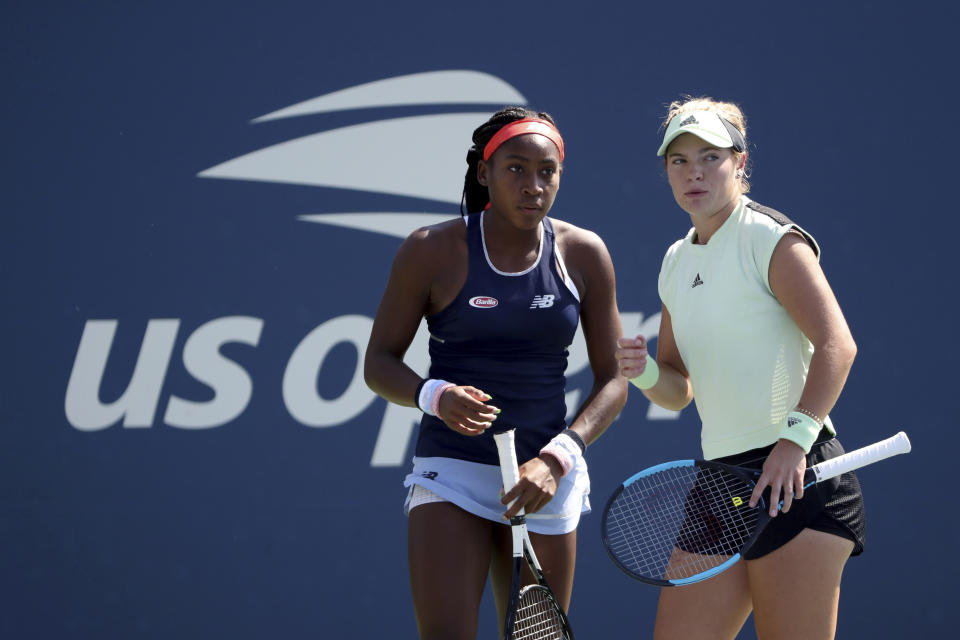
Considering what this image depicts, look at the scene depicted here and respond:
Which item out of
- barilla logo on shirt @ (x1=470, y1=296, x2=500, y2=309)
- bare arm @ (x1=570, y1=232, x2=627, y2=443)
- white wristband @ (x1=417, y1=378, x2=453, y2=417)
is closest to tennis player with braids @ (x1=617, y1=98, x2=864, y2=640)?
bare arm @ (x1=570, y1=232, x2=627, y2=443)

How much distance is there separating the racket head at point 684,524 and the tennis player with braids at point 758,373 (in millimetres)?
55

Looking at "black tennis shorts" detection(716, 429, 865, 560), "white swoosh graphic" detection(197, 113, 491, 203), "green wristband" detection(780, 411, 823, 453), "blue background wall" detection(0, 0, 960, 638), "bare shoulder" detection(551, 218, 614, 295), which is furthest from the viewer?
"white swoosh graphic" detection(197, 113, 491, 203)

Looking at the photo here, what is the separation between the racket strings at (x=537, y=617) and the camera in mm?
Answer: 2295

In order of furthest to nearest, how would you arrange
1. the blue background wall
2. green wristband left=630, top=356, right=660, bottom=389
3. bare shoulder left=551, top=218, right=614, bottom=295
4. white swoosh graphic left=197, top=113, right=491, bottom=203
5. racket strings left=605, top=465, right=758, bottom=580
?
1. white swoosh graphic left=197, top=113, right=491, bottom=203
2. the blue background wall
3. bare shoulder left=551, top=218, right=614, bottom=295
4. green wristband left=630, top=356, right=660, bottom=389
5. racket strings left=605, top=465, right=758, bottom=580

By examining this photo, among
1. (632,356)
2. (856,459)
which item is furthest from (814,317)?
(632,356)

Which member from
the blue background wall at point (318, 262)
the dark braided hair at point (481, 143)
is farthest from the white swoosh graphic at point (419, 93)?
the dark braided hair at point (481, 143)

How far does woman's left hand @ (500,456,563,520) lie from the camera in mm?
2334

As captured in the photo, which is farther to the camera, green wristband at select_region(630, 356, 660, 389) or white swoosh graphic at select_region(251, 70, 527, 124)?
white swoosh graphic at select_region(251, 70, 527, 124)

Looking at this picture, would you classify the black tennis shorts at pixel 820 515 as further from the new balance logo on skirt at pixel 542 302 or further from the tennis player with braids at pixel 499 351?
the new balance logo on skirt at pixel 542 302

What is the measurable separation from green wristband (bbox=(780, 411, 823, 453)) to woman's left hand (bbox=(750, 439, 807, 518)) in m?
0.02

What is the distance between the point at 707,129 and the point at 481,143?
645mm

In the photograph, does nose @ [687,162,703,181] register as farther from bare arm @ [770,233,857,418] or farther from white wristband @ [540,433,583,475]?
white wristband @ [540,433,583,475]

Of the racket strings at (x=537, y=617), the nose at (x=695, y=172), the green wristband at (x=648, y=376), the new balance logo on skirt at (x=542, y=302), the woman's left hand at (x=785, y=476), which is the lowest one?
the racket strings at (x=537, y=617)

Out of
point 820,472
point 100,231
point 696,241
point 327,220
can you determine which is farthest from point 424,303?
point 100,231
